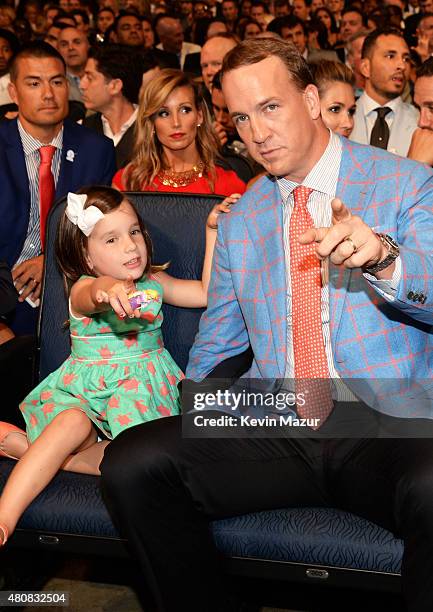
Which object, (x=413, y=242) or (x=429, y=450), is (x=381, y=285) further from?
(x=429, y=450)

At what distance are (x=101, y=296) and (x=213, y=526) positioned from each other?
0.55 metres

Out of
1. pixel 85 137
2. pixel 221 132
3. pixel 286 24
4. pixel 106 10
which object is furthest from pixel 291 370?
pixel 106 10

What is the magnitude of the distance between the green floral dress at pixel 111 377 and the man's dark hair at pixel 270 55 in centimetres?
62

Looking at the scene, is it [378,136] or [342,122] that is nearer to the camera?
[342,122]

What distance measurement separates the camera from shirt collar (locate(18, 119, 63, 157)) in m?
3.38

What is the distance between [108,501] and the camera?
193 cm

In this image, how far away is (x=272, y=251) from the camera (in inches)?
81.9

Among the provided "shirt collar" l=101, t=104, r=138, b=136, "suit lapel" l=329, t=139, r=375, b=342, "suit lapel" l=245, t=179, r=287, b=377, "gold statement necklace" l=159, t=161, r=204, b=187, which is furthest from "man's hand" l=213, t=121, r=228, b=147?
"suit lapel" l=329, t=139, r=375, b=342

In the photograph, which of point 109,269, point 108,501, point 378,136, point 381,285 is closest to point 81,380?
point 109,269

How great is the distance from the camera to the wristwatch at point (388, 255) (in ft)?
5.49

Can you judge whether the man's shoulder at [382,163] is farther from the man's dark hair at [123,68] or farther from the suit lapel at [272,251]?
the man's dark hair at [123,68]

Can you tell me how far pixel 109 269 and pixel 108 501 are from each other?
642 mm

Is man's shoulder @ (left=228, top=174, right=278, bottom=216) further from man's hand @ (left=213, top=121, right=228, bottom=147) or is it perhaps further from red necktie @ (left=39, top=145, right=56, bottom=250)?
man's hand @ (left=213, top=121, right=228, bottom=147)

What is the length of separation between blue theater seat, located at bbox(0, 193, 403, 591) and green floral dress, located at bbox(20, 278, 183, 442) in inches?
5.4
